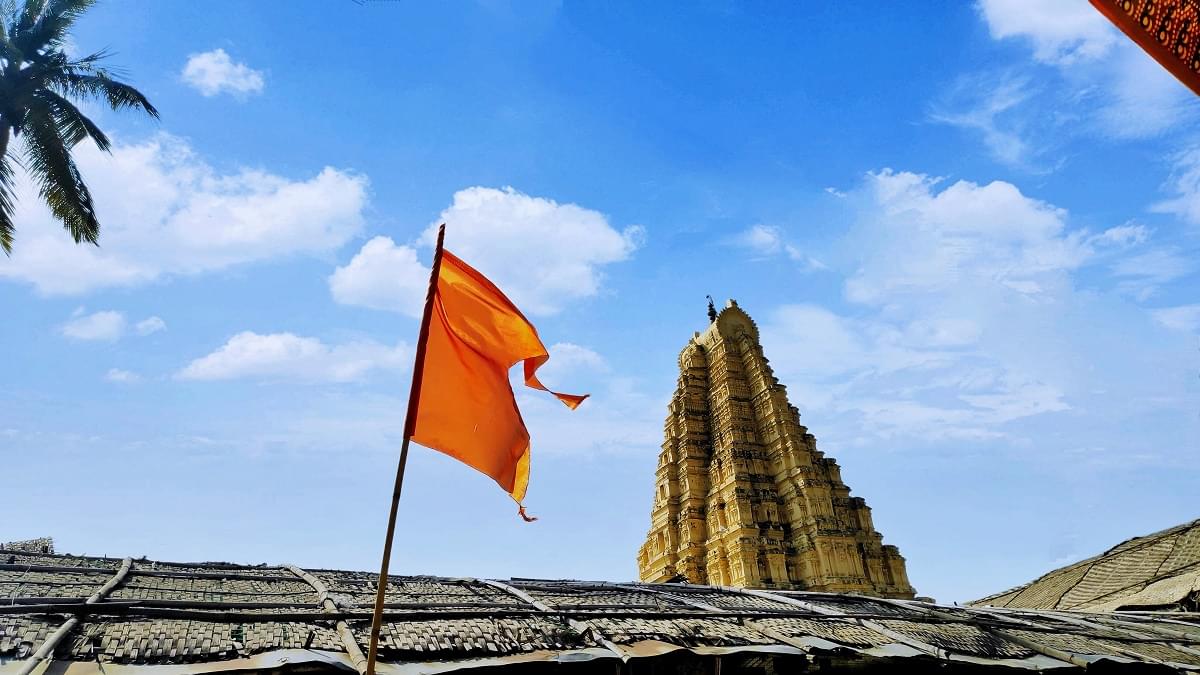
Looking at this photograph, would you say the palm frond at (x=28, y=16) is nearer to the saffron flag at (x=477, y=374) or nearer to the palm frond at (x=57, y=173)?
the palm frond at (x=57, y=173)

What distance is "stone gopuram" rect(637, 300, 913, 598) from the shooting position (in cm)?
2655

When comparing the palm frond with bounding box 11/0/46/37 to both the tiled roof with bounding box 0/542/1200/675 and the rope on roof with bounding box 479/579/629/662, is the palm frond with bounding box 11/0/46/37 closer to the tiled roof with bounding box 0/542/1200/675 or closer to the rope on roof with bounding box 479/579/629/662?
the tiled roof with bounding box 0/542/1200/675

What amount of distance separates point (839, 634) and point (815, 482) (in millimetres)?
20304

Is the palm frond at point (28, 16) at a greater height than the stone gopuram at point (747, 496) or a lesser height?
greater

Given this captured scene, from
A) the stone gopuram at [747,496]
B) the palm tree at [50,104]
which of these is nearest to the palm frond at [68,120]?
the palm tree at [50,104]

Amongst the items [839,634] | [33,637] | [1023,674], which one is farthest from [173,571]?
[1023,674]

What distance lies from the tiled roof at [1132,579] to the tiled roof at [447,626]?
9.38 m

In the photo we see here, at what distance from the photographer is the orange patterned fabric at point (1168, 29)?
14.4 ft

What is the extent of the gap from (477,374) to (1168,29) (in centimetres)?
610

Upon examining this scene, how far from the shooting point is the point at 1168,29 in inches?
183

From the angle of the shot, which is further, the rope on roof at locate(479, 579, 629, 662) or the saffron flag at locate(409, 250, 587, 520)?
the rope on roof at locate(479, 579, 629, 662)

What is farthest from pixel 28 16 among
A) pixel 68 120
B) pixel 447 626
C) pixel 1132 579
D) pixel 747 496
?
pixel 1132 579

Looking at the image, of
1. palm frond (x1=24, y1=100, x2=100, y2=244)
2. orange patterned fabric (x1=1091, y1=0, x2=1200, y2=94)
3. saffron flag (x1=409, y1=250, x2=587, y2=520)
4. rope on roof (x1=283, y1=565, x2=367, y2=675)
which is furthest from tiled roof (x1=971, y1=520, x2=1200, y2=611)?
palm frond (x1=24, y1=100, x2=100, y2=244)

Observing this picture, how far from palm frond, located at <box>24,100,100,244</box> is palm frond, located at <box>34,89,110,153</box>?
12 centimetres
